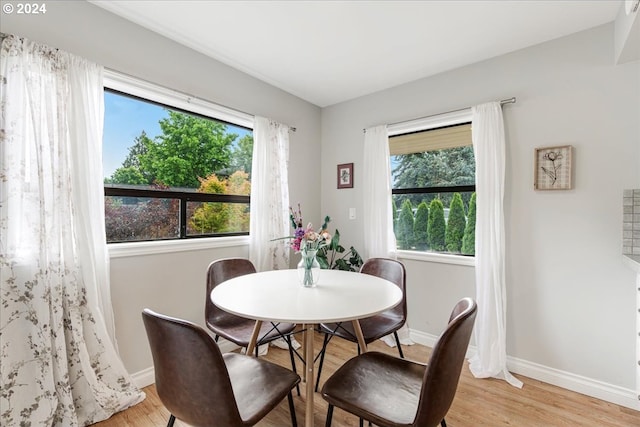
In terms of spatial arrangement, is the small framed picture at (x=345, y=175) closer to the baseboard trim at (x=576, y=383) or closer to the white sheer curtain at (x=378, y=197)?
the white sheer curtain at (x=378, y=197)

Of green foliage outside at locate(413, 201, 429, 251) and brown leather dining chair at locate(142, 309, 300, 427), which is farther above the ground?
green foliage outside at locate(413, 201, 429, 251)

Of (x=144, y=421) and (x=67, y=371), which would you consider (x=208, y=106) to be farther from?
(x=144, y=421)

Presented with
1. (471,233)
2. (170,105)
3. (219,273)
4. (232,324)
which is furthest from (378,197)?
(170,105)

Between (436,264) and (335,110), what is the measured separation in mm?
2049

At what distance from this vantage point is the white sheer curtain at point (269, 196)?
271cm

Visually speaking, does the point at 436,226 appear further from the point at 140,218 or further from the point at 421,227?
the point at 140,218

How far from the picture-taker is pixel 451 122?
2.63 meters

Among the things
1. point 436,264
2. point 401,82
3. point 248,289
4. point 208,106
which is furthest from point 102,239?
point 401,82

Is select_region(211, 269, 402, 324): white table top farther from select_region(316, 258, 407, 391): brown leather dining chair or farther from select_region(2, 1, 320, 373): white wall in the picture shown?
select_region(2, 1, 320, 373): white wall

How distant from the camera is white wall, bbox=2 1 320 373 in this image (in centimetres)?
171

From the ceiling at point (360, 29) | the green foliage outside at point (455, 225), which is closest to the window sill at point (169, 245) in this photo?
the ceiling at point (360, 29)

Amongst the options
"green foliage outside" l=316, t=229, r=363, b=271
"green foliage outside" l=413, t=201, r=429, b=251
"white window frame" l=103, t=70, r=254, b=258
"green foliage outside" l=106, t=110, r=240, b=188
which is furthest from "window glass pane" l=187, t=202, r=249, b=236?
"green foliage outside" l=413, t=201, r=429, b=251

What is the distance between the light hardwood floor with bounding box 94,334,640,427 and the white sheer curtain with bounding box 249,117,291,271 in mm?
1196

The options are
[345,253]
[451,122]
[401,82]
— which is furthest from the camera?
[345,253]
